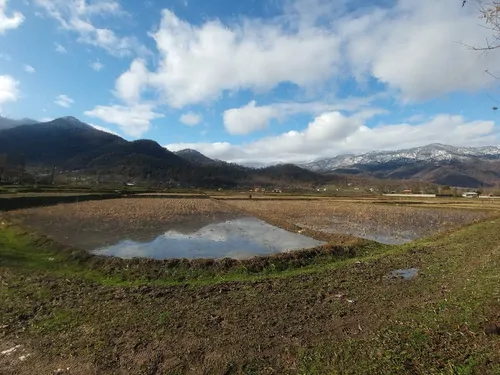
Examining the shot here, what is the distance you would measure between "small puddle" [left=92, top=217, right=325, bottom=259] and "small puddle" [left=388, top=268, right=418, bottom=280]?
8.07m

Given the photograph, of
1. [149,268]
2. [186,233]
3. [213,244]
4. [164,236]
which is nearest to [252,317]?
[149,268]

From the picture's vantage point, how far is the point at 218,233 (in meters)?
31.3

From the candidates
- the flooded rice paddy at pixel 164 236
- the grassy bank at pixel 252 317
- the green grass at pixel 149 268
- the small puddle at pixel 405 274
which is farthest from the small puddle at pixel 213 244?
the small puddle at pixel 405 274

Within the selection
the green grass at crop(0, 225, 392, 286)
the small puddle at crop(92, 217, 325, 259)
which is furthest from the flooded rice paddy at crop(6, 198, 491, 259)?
the green grass at crop(0, 225, 392, 286)

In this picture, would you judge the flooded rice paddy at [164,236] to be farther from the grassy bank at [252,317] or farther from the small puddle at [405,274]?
the small puddle at [405,274]

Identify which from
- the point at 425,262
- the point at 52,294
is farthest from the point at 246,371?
the point at 425,262

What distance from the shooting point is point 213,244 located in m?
25.6

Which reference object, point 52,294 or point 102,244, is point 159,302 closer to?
point 52,294

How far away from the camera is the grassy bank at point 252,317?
7.92 metres

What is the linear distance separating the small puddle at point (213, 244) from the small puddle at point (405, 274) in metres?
8.07

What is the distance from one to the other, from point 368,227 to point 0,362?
33.8 meters

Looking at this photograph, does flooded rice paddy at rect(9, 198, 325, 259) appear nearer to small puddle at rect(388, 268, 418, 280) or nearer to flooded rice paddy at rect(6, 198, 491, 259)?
flooded rice paddy at rect(6, 198, 491, 259)

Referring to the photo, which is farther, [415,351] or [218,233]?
[218,233]

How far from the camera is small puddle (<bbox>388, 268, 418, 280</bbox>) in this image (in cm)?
1499
